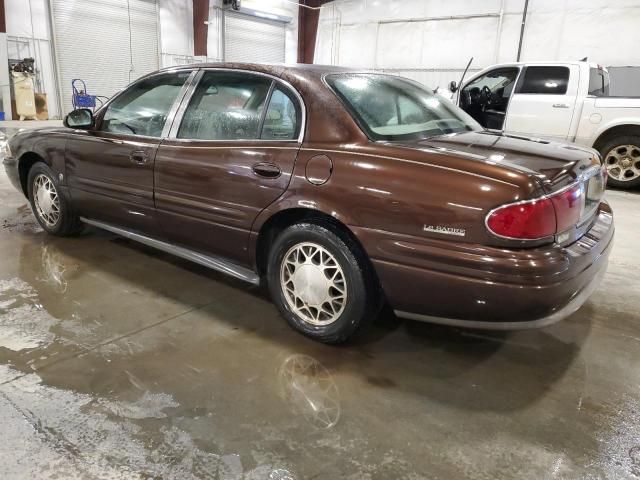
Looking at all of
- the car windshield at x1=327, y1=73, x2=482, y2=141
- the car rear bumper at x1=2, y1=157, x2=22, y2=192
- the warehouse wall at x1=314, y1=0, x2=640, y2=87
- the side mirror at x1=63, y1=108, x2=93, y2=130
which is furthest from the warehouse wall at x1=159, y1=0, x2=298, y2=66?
the car windshield at x1=327, y1=73, x2=482, y2=141

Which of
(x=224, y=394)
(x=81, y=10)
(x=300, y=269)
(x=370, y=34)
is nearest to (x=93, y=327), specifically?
(x=224, y=394)

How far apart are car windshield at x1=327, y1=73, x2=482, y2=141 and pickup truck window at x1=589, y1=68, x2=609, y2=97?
5259 mm

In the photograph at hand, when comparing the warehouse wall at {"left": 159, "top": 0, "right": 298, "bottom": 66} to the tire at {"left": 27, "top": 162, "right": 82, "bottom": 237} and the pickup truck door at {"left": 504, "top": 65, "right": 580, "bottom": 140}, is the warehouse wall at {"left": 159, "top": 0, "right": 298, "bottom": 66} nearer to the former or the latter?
the pickup truck door at {"left": 504, "top": 65, "right": 580, "bottom": 140}

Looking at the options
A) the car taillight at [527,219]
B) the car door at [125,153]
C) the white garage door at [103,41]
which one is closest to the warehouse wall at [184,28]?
the white garage door at [103,41]

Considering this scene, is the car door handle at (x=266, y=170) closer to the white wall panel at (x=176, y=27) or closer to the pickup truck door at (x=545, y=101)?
the pickup truck door at (x=545, y=101)

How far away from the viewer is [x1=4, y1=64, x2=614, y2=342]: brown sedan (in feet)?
6.77

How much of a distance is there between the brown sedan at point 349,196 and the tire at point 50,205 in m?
0.61

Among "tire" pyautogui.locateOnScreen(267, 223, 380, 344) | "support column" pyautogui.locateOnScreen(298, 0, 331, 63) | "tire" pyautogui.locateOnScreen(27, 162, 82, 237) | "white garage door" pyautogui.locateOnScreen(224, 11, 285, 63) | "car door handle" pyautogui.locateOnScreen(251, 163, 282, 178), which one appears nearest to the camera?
"tire" pyautogui.locateOnScreen(267, 223, 380, 344)

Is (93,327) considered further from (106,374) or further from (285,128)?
(285,128)

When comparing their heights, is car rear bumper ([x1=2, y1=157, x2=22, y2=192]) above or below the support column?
below

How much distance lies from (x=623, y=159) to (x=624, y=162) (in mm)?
47

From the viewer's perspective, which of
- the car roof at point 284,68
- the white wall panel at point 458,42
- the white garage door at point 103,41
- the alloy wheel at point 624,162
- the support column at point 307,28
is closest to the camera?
the car roof at point 284,68

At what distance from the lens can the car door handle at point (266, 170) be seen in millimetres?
2553

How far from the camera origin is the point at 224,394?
220 centimetres
